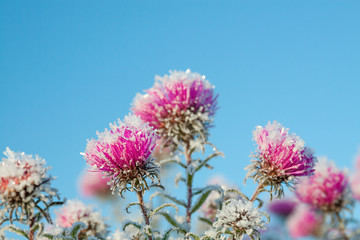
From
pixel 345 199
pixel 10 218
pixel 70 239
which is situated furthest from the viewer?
pixel 345 199

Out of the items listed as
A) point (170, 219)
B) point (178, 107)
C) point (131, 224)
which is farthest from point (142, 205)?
point (178, 107)

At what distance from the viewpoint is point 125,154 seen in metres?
3.05

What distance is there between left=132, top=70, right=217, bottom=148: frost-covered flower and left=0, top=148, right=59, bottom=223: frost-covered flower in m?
1.62

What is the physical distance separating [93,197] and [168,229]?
5.11 meters

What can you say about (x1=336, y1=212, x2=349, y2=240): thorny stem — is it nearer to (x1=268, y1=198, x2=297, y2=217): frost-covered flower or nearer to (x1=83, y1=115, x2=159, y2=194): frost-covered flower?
(x1=83, y1=115, x2=159, y2=194): frost-covered flower

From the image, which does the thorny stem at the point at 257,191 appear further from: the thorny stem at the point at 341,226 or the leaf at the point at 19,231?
the leaf at the point at 19,231

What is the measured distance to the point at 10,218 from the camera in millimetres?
2750

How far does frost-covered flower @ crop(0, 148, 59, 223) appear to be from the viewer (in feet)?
8.90

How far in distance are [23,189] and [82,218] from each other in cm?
166

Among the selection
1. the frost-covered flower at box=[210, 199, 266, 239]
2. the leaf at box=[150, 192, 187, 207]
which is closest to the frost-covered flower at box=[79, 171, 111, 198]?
the leaf at box=[150, 192, 187, 207]

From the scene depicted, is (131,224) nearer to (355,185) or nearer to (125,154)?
(125,154)

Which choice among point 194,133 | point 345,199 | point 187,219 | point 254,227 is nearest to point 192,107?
point 194,133

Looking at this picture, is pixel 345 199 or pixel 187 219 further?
pixel 345 199

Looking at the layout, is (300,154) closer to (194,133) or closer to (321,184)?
(194,133)
